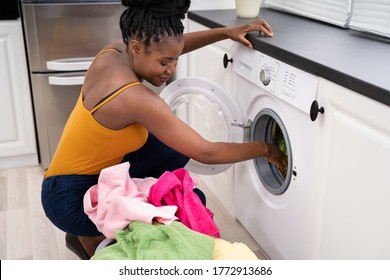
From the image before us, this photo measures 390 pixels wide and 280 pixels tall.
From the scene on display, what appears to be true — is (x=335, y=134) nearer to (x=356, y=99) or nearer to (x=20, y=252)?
(x=356, y=99)

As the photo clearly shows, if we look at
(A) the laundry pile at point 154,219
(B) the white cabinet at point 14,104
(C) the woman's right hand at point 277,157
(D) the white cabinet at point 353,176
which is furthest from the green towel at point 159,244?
(B) the white cabinet at point 14,104

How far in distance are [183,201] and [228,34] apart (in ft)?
2.50

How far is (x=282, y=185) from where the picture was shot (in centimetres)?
178

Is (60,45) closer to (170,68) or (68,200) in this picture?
(68,200)

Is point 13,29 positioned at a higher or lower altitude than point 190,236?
higher

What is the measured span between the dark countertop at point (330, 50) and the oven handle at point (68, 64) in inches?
28.6

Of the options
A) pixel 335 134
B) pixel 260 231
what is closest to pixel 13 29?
pixel 260 231

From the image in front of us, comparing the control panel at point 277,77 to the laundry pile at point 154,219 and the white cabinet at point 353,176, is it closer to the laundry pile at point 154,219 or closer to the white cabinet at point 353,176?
the white cabinet at point 353,176

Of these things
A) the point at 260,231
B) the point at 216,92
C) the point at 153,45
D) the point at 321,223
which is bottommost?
the point at 260,231

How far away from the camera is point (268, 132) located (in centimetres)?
193

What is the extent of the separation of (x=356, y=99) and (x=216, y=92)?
0.71 m

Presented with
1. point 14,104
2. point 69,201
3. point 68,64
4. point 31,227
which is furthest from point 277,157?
point 14,104

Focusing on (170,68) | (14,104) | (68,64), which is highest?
(170,68)

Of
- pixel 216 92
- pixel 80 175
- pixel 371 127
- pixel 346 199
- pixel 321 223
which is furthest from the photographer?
pixel 216 92
